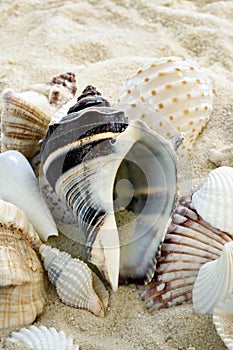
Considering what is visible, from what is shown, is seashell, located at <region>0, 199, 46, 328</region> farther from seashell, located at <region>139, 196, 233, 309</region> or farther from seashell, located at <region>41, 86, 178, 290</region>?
seashell, located at <region>139, 196, 233, 309</region>

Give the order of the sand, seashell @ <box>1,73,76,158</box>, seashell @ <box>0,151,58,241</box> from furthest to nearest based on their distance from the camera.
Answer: the sand → seashell @ <box>1,73,76,158</box> → seashell @ <box>0,151,58,241</box>

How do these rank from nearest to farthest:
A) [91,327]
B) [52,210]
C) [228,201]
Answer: [91,327]
[228,201]
[52,210]

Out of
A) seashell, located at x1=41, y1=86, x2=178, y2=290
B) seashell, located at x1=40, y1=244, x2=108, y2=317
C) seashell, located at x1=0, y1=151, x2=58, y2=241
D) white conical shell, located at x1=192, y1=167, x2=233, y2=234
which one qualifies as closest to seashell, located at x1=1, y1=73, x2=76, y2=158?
seashell, located at x1=0, y1=151, x2=58, y2=241

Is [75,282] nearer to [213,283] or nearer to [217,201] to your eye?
[213,283]

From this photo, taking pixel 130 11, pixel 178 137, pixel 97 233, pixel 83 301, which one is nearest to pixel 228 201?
pixel 178 137

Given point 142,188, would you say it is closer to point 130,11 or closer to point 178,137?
point 178,137

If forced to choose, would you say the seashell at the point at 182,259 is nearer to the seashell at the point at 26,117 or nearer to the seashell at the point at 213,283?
the seashell at the point at 213,283
